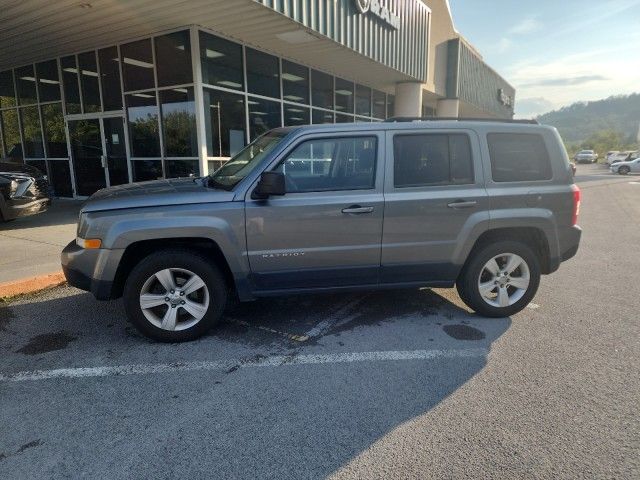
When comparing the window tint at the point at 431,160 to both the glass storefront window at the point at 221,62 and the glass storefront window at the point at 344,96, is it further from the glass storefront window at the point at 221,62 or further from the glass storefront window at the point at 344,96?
the glass storefront window at the point at 344,96

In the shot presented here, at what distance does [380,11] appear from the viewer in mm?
11367

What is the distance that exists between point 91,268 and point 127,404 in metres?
1.29

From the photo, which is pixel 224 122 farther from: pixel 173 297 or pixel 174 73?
pixel 173 297

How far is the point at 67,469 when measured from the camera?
2279 millimetres

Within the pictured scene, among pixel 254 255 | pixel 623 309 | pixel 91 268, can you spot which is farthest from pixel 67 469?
pixel 623 309

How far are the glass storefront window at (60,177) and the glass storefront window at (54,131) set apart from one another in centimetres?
Result: 23

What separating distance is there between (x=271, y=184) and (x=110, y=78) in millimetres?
9568

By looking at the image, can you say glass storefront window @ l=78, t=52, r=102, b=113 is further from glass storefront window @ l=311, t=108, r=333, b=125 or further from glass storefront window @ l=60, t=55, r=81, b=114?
glass storefront window @ l=311, t=108, r=333, b=125

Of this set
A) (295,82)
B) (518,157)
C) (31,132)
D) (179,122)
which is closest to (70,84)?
(31,132)

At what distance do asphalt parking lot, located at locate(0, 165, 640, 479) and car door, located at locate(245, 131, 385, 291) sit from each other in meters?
0.58

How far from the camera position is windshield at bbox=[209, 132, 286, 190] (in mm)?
3840

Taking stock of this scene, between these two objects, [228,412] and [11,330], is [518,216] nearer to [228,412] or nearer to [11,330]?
[228,412]

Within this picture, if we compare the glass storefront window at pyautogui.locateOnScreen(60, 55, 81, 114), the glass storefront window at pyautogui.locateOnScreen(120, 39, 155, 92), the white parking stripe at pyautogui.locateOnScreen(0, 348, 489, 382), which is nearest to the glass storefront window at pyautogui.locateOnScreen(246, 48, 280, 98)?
the glass storefront window at pyautogui.locateOnScreen(120, 39, 155, 92)

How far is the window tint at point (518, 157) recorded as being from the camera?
13.5 feet
